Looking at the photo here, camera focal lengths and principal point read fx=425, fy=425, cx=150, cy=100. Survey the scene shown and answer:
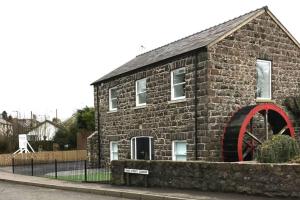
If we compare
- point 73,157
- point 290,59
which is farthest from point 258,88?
point 73,157

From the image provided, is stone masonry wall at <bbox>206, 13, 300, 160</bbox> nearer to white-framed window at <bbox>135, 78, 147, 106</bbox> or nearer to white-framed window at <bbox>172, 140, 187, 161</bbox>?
white-framed window at <bbox>172, 140, 187, 161</bbox>

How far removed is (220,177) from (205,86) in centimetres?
529

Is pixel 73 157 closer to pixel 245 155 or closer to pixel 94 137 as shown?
pixel 94 137

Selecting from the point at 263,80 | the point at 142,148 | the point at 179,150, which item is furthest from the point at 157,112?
the point at 263,80

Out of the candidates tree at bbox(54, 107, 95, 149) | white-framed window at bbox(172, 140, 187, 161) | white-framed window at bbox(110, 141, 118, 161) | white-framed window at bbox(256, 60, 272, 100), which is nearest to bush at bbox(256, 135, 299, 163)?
white-framed window at bbox(172, 140, 187, 161)

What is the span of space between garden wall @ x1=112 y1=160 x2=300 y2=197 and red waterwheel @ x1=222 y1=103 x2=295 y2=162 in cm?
341

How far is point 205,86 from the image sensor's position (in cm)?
1712

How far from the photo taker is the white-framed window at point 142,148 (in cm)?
2052

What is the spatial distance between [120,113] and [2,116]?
65911 mm

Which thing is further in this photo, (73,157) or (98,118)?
(73,157)

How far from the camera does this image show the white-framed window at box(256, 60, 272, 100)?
19047 mm

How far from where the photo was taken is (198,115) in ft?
57.2

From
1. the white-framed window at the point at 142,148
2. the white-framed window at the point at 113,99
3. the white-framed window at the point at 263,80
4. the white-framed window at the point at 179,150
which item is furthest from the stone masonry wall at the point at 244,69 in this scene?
the white-framed window at the point at 113,99

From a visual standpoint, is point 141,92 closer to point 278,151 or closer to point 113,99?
point 113,99
